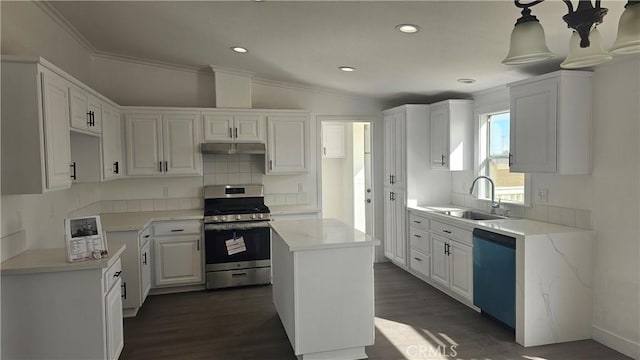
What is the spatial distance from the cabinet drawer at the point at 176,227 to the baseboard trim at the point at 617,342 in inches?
153

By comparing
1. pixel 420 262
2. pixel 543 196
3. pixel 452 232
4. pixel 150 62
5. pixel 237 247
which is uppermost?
pixel 150 62

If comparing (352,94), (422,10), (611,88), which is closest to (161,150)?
(352,94)

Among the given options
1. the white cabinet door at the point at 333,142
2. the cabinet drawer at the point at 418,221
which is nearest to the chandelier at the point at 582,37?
the cabinet drawer at the point at 418,221

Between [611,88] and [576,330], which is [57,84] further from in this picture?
[576,330]

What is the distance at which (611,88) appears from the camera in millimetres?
3217

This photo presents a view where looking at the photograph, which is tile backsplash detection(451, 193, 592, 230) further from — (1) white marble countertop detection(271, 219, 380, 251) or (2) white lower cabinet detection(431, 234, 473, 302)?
(1) white marble countertop detection(271, 219, 380, 251)

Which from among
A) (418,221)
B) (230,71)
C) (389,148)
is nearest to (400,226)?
(418,221)

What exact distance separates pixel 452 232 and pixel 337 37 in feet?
7.44

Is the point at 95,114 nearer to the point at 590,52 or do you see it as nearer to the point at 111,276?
the point at 111,276

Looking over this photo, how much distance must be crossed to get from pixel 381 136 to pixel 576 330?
332 centimetres

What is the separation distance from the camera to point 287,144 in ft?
17.1

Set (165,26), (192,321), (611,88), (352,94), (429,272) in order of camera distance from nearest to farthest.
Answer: (611,88) < (165,26) < (192,321) < (429,272) < (352,94)

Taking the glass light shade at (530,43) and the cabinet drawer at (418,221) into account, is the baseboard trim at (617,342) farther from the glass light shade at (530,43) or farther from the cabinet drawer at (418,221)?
the glass light shade at (530,43)

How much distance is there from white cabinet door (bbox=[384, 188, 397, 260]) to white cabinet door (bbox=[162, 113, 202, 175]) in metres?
2.50
